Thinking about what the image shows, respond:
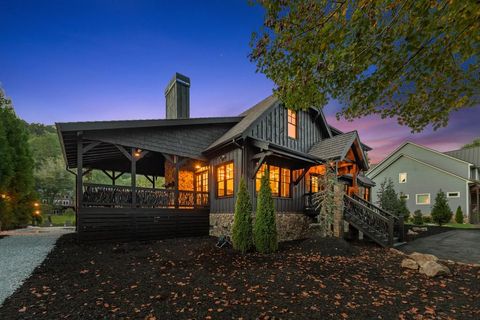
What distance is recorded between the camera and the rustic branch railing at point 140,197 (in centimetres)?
849

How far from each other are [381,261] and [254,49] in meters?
6.87

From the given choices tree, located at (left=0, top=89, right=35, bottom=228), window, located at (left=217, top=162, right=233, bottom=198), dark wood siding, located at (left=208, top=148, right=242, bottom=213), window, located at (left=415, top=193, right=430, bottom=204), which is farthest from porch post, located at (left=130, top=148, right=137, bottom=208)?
window, located at (left=415, top=193, right=430, bottom=204)

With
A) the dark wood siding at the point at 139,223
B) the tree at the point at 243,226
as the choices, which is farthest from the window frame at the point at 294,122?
the dark wood siding at the point at 139,223

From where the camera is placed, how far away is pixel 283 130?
11711mm

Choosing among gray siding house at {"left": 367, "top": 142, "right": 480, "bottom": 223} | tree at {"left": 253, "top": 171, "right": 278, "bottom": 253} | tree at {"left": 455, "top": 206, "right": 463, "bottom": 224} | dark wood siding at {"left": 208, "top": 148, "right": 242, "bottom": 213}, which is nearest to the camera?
tree at {"left": 253, "top": 171, "right": 278, "bottom": 253}

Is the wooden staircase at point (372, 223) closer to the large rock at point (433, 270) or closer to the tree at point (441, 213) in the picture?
the large rock at point (433, 270)

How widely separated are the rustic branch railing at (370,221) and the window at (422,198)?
18.7m

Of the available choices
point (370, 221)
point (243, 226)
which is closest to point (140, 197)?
point (243, 226)

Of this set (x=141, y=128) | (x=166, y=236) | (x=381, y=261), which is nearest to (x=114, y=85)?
(x=141, y=128)

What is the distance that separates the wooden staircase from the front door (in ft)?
21.1

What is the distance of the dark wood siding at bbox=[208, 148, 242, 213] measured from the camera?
384 inches

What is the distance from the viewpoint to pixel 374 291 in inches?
177

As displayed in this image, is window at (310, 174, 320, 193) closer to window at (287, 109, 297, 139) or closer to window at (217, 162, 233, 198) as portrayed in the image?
window at (287, 109, 297, 139)

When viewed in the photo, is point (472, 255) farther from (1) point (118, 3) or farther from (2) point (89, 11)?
(2) point (89, 11)
